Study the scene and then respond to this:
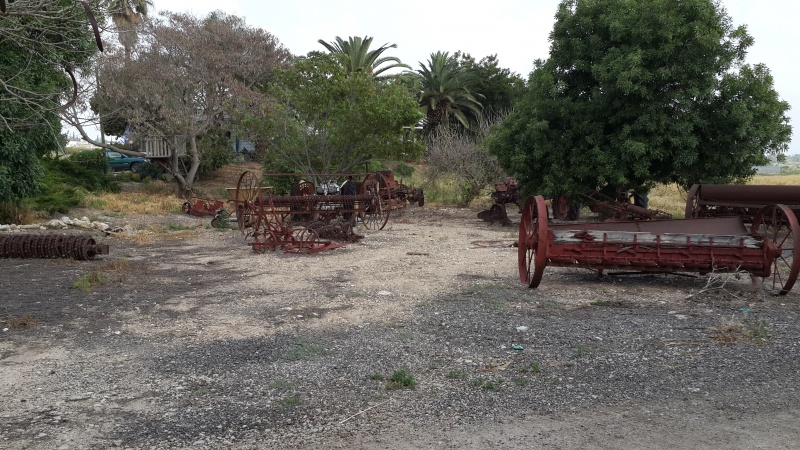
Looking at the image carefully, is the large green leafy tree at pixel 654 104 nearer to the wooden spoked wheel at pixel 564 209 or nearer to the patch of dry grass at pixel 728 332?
the wooden spoked wheel at pixel 564 209

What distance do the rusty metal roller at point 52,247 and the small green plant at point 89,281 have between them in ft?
6.28

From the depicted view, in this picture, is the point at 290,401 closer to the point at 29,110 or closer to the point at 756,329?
the point at 756,329

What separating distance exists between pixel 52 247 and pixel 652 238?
10211mm

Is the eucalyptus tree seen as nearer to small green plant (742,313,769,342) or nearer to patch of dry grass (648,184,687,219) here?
patch of dry grass (648,184,687,219)

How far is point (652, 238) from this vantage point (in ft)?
30.3

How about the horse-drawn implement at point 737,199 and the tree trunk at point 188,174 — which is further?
the tree trunk at point 188,174

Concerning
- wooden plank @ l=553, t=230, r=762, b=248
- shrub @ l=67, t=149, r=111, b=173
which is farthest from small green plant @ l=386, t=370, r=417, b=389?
shrub @ l=67, t=149, r=111, b=173

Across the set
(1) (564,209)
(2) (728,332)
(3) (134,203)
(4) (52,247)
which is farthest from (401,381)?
(3) (134,203)

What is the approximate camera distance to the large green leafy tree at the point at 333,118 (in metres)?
19.7

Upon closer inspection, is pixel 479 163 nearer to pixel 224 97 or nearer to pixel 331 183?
pixel 331 183

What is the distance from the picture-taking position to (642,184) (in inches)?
701

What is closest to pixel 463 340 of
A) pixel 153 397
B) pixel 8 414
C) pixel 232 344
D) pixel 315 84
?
pixel 232 344

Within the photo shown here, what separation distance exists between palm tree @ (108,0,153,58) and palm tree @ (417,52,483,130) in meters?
14.9

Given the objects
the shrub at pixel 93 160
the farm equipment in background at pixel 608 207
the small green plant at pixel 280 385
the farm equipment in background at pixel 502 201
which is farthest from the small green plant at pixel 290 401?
the shrub at pixel 93 160
